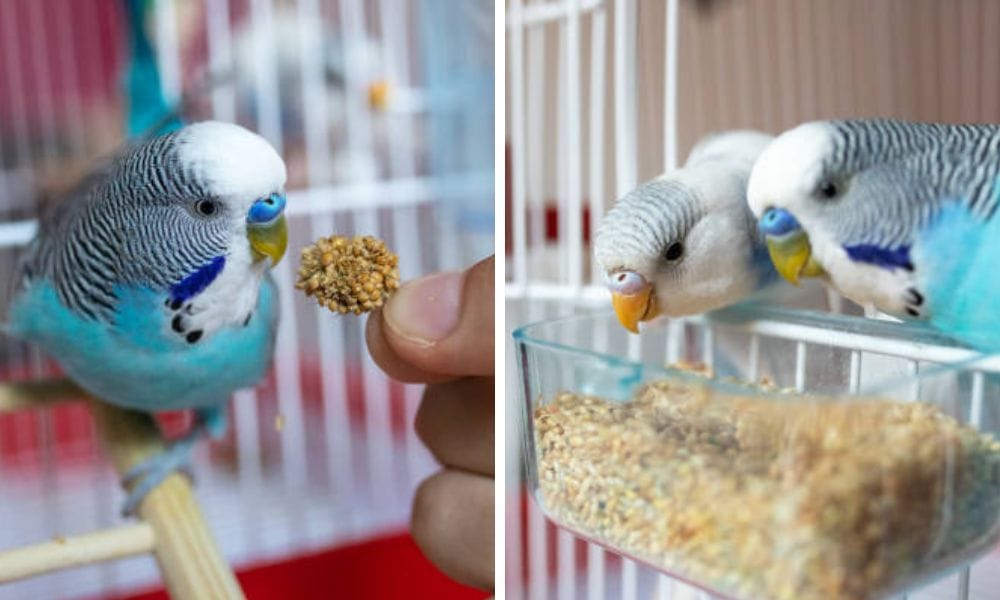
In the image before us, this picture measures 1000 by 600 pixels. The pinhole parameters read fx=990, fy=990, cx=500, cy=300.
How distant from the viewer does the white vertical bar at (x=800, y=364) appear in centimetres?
62

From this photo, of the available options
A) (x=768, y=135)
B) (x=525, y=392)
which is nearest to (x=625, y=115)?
(x=768, y=135)

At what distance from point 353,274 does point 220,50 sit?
0.55 ft

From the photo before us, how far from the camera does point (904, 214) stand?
52 cm

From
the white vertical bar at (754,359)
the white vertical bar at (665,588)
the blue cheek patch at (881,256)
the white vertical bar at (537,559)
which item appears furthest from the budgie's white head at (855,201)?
the white vertical bar at (537,559)

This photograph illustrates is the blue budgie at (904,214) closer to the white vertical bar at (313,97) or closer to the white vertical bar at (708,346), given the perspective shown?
the white vertical bar at (708,346)

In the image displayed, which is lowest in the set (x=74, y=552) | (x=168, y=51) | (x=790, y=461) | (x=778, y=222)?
(x=74, y=552)

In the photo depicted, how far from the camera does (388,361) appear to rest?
2.30ft

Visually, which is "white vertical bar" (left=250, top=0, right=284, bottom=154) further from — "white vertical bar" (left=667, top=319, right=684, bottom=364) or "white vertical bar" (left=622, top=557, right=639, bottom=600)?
"white vertical bar" (left=622, top=557, right=639, bottom=600)

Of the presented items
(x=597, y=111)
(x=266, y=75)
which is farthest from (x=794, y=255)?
(x=266, y=75)

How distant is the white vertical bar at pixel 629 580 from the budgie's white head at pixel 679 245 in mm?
300

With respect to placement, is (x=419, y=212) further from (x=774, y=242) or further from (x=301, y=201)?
(x=774, y=242)

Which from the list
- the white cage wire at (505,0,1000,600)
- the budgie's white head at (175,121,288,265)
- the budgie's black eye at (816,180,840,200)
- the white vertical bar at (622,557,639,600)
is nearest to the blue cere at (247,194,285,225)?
the budgie's white head at (175,121,288,265)

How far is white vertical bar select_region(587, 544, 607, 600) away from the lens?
0.87 metres

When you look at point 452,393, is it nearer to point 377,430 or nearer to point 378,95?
point 377,430
